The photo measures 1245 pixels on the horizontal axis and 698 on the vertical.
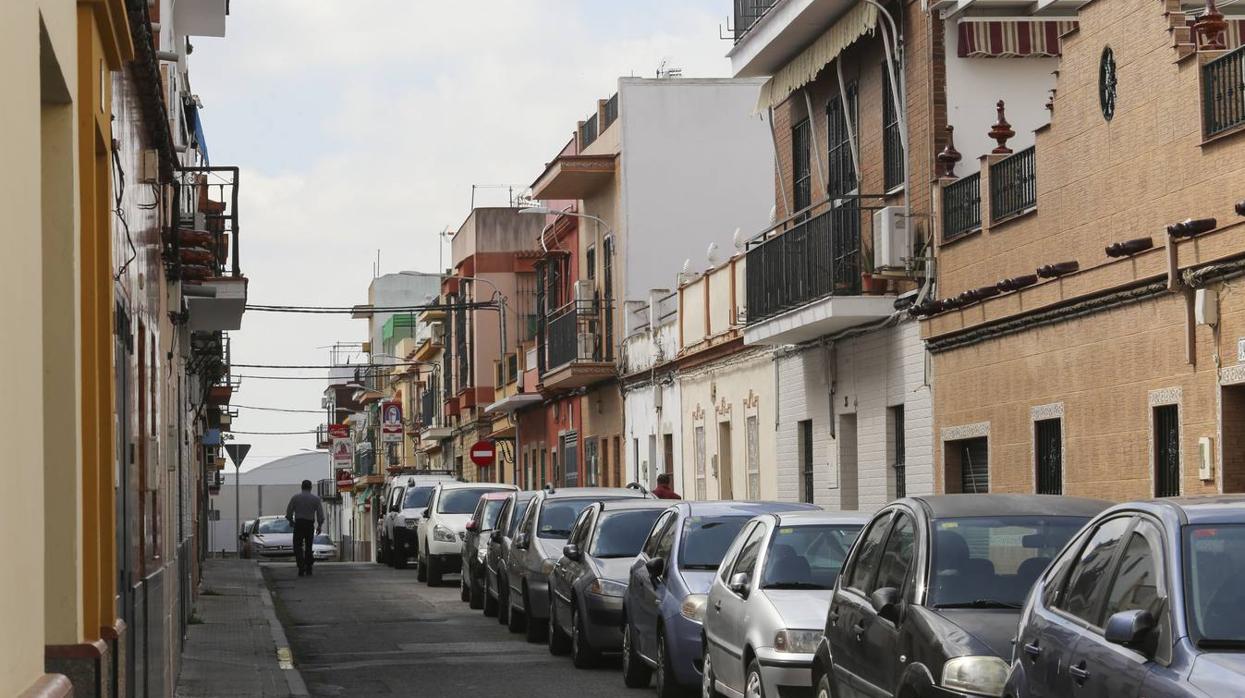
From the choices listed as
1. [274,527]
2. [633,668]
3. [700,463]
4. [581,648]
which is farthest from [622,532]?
[274,527]

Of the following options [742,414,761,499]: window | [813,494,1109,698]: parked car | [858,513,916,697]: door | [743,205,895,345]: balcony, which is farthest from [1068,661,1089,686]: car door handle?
[742,414,761,499]: window

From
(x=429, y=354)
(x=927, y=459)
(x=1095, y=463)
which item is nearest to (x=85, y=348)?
(x=1095, y=463)

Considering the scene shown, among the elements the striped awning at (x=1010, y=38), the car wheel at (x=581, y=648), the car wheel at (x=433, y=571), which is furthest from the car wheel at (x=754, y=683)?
the car wheel at (x=433, y=571)

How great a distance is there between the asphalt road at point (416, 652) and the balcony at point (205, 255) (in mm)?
3879

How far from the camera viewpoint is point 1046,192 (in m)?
17.7

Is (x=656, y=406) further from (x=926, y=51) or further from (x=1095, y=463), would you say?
(x=1095, y=463)

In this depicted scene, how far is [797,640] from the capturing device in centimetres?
1171

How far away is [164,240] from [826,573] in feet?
19.8

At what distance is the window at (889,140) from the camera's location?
22094mm

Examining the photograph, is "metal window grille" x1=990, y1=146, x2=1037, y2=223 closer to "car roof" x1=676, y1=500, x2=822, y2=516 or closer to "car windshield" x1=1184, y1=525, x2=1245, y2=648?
"car roof" x1=676, y1=500, x2=822, y2=516

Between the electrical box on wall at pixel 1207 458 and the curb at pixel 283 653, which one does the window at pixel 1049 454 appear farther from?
the curb at pixel 283 653

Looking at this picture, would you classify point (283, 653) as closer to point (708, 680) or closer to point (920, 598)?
point (708, 680)

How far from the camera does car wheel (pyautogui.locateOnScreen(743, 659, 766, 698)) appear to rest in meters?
11.8

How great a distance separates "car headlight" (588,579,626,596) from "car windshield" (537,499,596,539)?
4.39m
